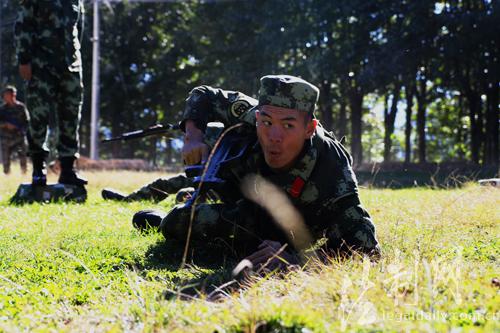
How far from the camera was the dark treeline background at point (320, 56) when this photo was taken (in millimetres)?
20375

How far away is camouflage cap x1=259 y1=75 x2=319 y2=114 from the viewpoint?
3.39 m

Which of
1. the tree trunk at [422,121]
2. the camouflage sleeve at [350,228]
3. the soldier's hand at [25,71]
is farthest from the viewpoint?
the tree trunk at [422,121]

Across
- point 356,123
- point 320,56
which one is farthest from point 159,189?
point 356,123

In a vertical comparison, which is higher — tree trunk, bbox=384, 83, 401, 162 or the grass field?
tree trunk, bbox=384, 83, 401, 162

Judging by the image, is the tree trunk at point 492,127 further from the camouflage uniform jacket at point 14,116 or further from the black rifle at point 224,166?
the black rifle at point 224,166

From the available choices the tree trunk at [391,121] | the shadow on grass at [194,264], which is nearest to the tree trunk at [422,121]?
the tree trunk at [391,121]

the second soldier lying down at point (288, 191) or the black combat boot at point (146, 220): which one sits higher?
the second soldier lying down at point (288, 191)

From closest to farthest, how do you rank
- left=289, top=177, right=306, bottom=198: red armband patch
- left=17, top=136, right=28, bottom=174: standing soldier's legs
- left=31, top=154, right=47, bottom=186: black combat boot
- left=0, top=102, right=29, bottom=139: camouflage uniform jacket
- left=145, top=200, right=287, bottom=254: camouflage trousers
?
left=289, top=177, right=306, bottom=198: red armband patch
left=145, top=200, right=287, bottom=254: camouflage trousers
left=31, top=154, right=47, bottom=186: black combat boot
left=17, top=136, right=28, bottom=174: standing soldier's legs
left=0, top=102, right=29, bottom=139: camouflage uniform jacket

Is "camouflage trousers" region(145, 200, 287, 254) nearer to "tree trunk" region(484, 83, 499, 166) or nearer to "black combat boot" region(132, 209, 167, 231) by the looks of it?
"black combat boot" region(132, 209, 167, 231)

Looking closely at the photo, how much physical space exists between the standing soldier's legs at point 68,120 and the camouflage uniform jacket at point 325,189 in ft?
11.8

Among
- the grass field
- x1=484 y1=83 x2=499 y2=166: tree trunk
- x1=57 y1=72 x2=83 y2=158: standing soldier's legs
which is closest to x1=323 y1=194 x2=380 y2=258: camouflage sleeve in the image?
the grass field

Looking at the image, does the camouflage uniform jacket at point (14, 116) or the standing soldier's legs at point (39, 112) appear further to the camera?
the camouflage uniform jacket at point (14, 116)

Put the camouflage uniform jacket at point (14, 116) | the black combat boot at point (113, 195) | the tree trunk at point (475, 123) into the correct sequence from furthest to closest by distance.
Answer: the tree trunk at point (475, 123) → the camouflage uniform jacket at point (14, 116) → the black combat boot at point (113, 195)

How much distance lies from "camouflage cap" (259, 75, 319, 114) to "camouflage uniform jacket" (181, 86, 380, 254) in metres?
0.32
